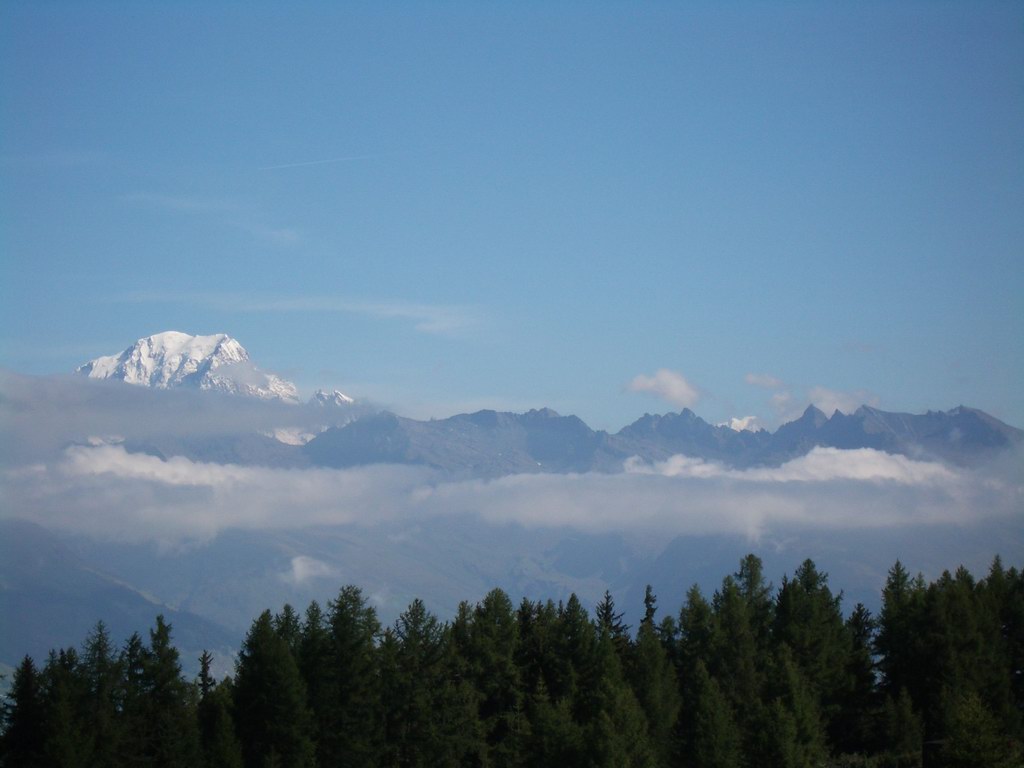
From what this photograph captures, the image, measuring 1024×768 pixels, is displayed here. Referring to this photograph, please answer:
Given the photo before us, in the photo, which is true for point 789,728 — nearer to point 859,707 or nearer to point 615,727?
point 615,727

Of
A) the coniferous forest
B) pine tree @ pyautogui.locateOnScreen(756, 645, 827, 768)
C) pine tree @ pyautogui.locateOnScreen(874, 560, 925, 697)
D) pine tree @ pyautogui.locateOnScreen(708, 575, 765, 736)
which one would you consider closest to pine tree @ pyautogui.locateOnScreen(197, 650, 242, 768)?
the coniferous forest

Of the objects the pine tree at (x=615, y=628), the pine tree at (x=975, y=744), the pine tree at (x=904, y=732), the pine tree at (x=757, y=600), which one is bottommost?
the pine tree at (x=904, y=732)

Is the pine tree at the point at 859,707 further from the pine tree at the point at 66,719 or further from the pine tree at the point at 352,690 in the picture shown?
the pine tree at the point at 66,719

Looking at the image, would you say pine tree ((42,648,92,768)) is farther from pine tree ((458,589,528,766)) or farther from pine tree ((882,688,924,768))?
pine tree ((882,688,924,768))

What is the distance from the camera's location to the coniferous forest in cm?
9344

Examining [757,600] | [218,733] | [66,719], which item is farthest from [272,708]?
[757,600]

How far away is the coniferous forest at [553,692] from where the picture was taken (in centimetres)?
9344

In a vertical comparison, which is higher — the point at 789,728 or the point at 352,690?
the point at 352,690

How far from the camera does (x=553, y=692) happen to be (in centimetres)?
11225

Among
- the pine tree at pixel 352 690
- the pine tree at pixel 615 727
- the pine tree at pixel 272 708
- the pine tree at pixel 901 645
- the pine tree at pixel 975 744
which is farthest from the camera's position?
the pine tree at pixel 901 645

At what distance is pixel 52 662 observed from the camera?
318 feet

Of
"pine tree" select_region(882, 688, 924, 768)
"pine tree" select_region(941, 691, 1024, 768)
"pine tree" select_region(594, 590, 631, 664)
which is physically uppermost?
"pine tree" select_region(594, 590, 631, 664)

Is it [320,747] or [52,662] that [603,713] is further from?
[52,662]

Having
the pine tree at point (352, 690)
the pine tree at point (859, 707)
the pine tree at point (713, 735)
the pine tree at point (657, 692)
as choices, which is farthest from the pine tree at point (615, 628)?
the pine tree at point (352, 690)
